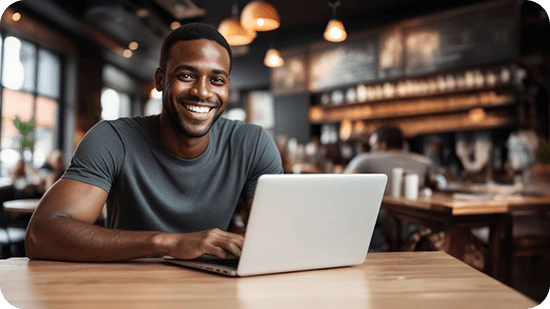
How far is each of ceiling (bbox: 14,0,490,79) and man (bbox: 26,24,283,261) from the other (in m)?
4.12

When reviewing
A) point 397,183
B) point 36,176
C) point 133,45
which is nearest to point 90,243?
point 397,183

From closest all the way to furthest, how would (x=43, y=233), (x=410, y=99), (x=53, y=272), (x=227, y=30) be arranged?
(x=53, y=272), (x=43, y=233), (x=227, y=30), (x=410, y=99)

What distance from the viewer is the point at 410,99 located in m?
A: 6.22

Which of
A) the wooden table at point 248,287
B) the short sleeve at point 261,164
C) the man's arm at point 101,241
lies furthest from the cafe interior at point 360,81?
the man's arm at point 101,241

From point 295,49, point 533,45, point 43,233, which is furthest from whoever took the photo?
point 295,49

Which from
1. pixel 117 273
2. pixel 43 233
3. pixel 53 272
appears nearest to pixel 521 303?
pixel 117 273

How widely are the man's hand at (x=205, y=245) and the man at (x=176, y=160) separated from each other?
16 centimetres

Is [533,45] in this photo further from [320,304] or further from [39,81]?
[39,81]

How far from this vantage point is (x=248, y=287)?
75 cm

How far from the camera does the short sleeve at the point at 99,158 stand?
1110 millimetres

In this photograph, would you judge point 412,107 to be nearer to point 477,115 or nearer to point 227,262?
point 477,115

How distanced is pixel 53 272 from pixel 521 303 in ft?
2.95

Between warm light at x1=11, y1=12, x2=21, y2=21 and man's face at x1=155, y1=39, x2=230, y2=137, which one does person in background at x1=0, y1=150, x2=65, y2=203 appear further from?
man's face at x1=155, y1=39, x2=230, y2=137

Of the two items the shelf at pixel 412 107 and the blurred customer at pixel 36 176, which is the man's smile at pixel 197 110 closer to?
the blurred customer at pixel 36 176
